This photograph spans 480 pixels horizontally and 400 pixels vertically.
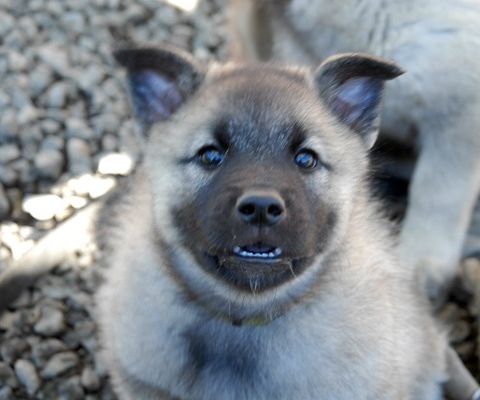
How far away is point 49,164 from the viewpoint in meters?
3.20

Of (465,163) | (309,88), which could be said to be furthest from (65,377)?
(465,163)

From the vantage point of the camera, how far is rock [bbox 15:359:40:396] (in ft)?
8.54

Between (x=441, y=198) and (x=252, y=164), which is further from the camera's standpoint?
(x=441, y=198)

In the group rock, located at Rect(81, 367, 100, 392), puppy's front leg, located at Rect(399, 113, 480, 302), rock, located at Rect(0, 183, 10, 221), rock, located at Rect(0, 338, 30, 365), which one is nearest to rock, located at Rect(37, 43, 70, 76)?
rock, located at Rect(0, 183, 10, 221)

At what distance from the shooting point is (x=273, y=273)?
2000mm

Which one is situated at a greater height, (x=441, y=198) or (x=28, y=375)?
(x=441, y=198)

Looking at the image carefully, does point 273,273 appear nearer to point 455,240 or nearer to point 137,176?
point 137,176

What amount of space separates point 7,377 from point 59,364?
0.15 metres

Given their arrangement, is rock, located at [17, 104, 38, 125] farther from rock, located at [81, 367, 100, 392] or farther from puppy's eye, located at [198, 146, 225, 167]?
puppy's eye, located at [198, 146, 225, 167]

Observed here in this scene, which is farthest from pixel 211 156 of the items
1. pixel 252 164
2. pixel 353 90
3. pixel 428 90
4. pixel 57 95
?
pixel 57 95

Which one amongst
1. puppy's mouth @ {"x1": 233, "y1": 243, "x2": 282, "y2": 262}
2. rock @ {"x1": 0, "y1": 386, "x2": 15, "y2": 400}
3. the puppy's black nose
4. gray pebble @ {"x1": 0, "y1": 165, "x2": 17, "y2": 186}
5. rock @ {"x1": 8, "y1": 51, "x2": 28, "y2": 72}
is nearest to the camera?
the puppy's black nose

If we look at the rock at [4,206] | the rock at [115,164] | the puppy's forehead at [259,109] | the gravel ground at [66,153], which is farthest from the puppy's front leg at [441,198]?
the rock at [4,206]

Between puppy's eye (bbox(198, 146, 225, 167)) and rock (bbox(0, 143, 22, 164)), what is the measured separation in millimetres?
1346

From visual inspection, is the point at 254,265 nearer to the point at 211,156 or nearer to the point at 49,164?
the point at 211,156
